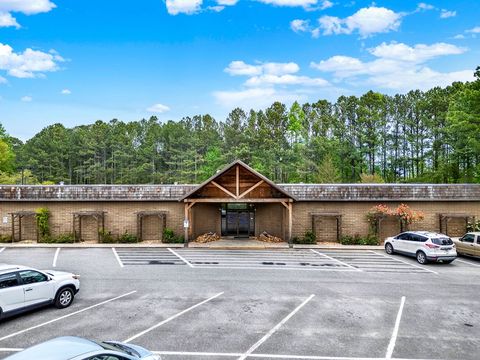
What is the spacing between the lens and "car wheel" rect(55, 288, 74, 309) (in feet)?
39.6

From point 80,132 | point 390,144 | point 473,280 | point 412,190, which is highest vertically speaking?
point 80,132

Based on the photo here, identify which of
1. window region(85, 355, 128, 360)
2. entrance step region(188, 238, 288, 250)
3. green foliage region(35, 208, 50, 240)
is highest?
green foliage region(35, 208, 50, 240)

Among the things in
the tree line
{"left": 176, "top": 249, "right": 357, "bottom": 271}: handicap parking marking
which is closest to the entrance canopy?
{"left": 176, "top": 249, "right": 357, "bottom": 271}: handicap parking marking

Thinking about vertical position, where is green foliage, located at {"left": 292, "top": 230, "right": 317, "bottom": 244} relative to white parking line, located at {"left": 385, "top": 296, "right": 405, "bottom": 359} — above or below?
above

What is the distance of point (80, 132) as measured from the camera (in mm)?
75250

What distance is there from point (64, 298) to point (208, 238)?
14149 millimetres

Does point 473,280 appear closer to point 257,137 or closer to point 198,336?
point 198,336

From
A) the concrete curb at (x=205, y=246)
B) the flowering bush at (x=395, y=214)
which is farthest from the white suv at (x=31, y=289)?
the flowering bush at (x=395, y=214)

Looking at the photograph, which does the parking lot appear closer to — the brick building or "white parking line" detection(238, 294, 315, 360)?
"white parking line" detection(238, 294, 315, 360)

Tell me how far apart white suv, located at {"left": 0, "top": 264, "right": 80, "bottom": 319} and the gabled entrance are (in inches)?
475

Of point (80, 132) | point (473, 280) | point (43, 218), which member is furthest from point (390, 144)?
point (80, 132)

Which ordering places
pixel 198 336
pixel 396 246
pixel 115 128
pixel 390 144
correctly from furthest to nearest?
Answer: pixel 115 128 → pixel 390 144 → pixel 396 246 → pixel 198 336

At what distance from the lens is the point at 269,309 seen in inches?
473

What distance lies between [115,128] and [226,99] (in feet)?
78.5
